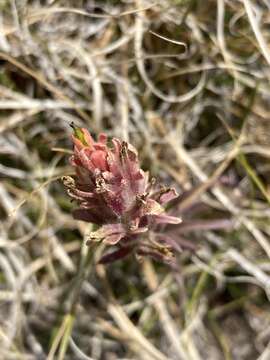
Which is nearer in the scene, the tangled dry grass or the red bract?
the red bract

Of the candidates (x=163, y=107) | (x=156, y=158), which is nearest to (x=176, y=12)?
(x=163, y=107)

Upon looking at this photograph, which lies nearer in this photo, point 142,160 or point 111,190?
point 111,190

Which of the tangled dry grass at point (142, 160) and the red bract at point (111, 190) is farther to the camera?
the tangled dry grass at point (142, 160)

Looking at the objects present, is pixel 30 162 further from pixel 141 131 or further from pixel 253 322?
pixel 253 322
